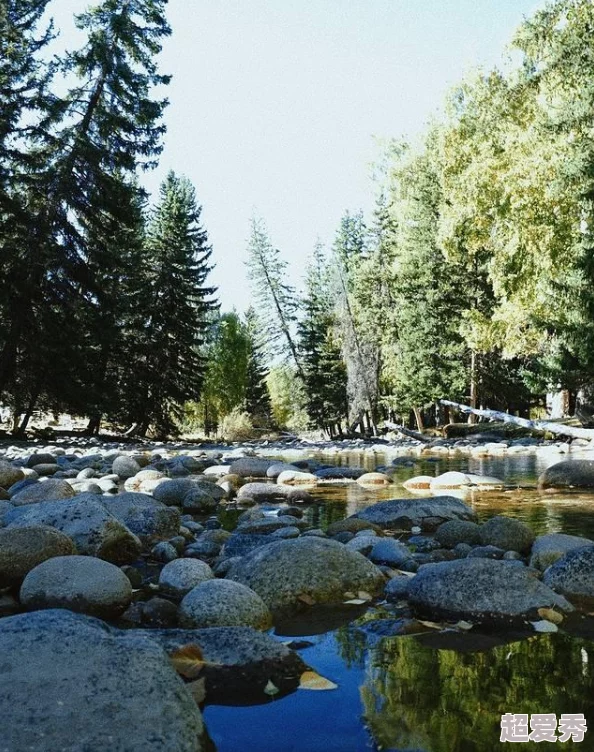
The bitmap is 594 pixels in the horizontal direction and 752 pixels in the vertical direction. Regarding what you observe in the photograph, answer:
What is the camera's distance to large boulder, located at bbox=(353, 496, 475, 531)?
6.52 meters

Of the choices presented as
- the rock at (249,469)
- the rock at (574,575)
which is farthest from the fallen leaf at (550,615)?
the rock at (249,469)

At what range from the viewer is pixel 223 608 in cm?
352

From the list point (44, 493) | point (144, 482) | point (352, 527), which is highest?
point (44, 493)

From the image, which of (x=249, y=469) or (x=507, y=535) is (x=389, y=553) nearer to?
(x=507, y=535)

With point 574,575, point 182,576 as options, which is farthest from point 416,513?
point 182,576

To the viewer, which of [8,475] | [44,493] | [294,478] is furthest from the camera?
[294,478]

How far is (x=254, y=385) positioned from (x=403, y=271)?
23.7 meters

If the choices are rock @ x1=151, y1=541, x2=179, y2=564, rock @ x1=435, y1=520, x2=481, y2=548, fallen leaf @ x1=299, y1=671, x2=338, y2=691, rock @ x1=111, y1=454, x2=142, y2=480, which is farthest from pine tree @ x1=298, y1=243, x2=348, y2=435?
fallen leaf @ x1=299, y1=671, x2=338, y2=691

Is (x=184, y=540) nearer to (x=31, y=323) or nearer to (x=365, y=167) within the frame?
(x=31, y=323)

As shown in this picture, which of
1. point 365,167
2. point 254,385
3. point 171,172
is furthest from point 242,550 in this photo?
point 254,385

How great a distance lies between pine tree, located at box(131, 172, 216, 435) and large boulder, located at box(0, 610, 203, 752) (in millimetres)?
24290

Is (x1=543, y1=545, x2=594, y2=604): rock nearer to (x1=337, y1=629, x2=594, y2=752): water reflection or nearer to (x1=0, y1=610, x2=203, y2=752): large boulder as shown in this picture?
(x1=337, y1=629, x2=594, y2=752): water reflection

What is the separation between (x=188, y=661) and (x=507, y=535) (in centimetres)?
324

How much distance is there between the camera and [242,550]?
17.0 ft
